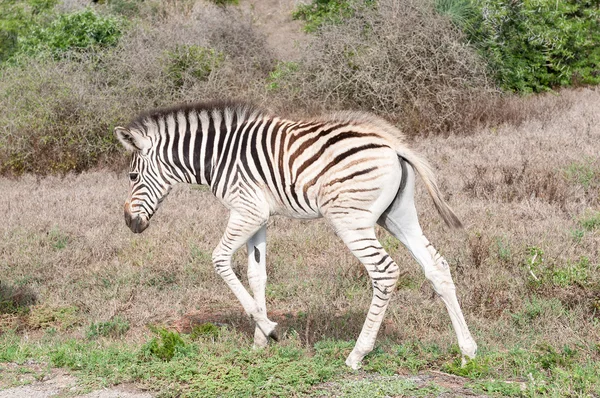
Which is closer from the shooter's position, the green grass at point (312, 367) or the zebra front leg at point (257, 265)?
the green grass at point (312, 367)

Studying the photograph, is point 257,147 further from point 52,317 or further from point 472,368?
point 52,317

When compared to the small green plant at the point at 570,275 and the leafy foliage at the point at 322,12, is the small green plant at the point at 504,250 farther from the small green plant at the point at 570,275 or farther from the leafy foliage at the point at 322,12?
the leafy foliage at the point at 322,12

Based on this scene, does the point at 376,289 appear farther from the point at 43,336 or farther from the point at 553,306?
the point at 43,336

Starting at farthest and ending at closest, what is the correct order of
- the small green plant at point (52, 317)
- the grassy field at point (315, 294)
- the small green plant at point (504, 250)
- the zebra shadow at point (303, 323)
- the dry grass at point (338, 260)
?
the small green plant at point (504, 250) → the small green plant at point (52, 317) → the dry grass at point (338, 260) → the zebra shadow at point (303, 323) → the grassy field at point (315, 294)

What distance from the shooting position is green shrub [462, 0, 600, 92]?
613 inches

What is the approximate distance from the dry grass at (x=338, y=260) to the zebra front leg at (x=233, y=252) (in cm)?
52

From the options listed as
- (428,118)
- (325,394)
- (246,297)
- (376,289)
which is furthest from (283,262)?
(428,118)

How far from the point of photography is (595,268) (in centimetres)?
725

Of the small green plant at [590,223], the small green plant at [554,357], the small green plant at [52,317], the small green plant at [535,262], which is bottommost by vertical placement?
the small green plant at [52,317]

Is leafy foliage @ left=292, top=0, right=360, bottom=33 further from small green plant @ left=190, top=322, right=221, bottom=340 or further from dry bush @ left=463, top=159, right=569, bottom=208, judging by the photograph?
small green plant @ left=190, top=322, right=221, bottom=340

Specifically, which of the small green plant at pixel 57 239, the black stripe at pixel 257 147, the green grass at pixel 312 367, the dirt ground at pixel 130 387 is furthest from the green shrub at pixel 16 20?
the dirt ground at pixel 130 387

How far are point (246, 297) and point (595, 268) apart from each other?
11.4 feet

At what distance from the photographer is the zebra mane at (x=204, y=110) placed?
20.9 feet

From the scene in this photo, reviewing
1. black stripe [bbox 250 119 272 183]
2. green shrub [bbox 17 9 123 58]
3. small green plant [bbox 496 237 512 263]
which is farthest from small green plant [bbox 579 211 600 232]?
green shrub [bbox 17 9 123 58]
